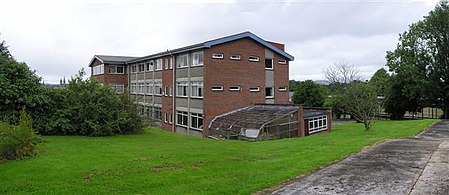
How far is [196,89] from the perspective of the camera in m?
32.6

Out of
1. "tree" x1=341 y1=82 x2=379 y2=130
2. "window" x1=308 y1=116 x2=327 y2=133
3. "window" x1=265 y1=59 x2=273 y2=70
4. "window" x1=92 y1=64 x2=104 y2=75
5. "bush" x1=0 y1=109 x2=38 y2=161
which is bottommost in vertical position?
"window" x1=308 y1=116 x2=327 y2=133

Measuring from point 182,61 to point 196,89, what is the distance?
13.1 ft

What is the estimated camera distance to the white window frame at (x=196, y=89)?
31806 mm

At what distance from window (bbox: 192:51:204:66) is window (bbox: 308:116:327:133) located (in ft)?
31.9

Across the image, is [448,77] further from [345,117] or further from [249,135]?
[249,135]

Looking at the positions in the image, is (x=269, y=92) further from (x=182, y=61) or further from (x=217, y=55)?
(x=182, y=61)

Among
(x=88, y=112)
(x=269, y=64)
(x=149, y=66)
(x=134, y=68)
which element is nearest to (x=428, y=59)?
(x=269, y=64)

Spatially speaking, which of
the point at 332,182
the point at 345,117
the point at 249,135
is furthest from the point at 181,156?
the point at 345,117

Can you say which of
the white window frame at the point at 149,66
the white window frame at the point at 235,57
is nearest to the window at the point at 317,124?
the white window frame at the point at 235,57

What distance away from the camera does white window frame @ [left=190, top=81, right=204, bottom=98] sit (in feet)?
104

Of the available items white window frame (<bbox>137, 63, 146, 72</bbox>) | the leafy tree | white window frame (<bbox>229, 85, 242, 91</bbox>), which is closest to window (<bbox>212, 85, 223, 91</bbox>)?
white window frame (<bbox>229, 85, 242, 91</bbox>)

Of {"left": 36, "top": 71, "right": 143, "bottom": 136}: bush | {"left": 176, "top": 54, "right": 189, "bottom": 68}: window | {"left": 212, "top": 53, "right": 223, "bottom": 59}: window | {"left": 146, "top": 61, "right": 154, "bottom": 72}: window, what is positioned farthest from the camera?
{"left": 146, "top": 61, "right": 154, "bottom": 72}: window

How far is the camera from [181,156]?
1280 centimetres

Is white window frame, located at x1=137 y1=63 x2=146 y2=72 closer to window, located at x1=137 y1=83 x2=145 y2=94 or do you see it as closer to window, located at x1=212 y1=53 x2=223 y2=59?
window, located at x1=137 y1=83 x2=145 y2=94
